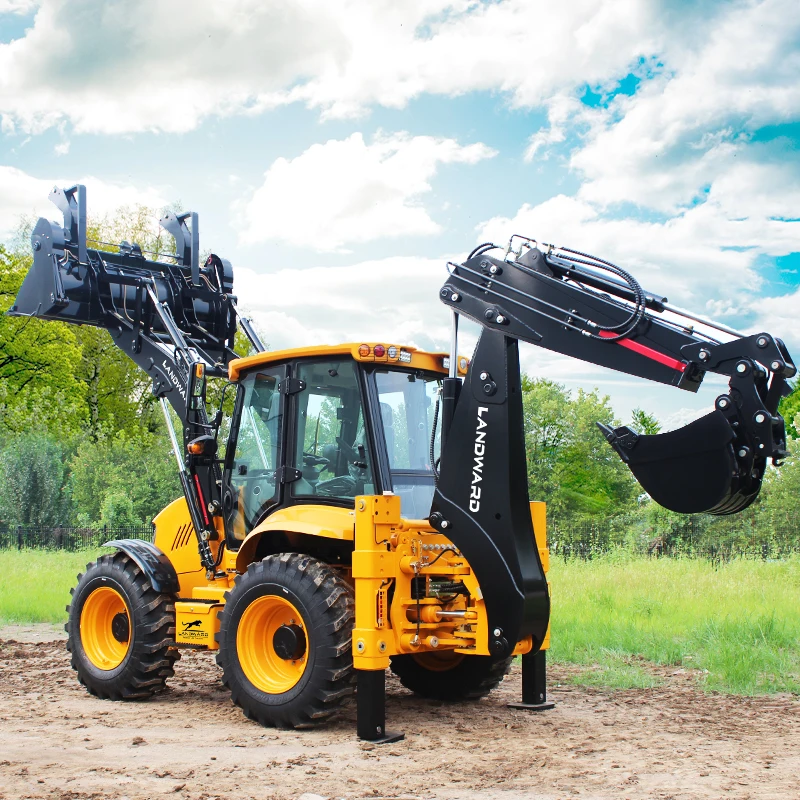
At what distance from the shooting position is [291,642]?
270 inches

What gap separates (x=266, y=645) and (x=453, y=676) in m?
1.66

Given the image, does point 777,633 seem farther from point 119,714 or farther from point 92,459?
point 92,459

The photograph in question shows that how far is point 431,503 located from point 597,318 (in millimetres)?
1836

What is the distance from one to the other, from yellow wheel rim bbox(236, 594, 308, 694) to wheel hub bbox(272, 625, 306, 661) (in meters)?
0.05

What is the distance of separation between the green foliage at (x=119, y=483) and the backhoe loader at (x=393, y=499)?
70.9 ft

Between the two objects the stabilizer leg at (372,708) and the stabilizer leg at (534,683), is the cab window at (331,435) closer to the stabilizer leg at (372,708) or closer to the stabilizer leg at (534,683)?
the stabilizer leg at (372,708)

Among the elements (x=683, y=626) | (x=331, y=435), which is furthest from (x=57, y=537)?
(x=331, y=435)

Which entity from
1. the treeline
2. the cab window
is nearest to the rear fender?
the cab window

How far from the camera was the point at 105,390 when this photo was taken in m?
38.1

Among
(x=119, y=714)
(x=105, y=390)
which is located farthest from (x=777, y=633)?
(x=105, y=390)

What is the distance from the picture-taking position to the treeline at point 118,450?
95.0 ft

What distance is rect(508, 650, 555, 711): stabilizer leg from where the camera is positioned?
25.0 ft

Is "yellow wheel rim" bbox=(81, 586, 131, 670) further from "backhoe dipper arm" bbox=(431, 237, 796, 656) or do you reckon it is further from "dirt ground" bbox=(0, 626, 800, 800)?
"backhoe dipper arm" bbox=(431, 237, 796, 656)

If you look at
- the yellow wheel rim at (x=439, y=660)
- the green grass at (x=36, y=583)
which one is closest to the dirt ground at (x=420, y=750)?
the yellow wheel rim at (x=439, y=660)
